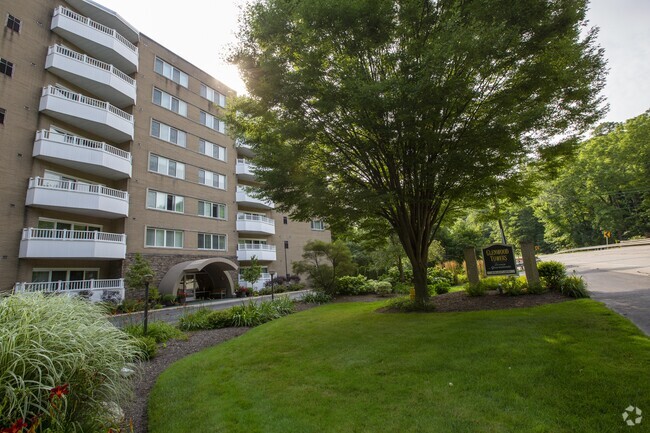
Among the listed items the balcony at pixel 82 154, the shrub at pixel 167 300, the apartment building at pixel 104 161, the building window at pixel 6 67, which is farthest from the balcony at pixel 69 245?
the building window at pixel 6 67

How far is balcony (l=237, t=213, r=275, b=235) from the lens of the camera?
30344mm

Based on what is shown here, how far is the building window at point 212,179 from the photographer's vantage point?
27716mm

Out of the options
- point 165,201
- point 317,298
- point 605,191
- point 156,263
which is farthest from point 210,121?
point 605,191

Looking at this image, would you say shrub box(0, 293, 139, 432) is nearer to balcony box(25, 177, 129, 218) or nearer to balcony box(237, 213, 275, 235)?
balcony box(25, 177, 129, 218)

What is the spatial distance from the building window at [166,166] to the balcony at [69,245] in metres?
6.16

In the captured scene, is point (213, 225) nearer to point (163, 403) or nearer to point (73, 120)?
point (73, 120)

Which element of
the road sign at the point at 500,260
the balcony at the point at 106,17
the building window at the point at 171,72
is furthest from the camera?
the building window at the point at 171,72

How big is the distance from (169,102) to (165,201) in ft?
27.2

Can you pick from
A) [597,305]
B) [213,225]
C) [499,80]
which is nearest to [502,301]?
[597,305]

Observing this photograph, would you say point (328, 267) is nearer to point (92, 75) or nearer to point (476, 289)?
point (476, 289)

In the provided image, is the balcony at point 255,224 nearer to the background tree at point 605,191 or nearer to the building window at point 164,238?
the building window at point 164,238

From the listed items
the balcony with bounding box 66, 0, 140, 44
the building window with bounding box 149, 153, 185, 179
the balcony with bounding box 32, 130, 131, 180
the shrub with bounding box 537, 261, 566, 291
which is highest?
the balcony with bounding box 66, 0, 140, 44

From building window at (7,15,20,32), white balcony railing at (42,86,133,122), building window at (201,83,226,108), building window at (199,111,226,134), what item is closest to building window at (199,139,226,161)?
building window at (199,111,226,134)

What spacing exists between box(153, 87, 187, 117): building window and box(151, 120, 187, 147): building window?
1.65 metres
